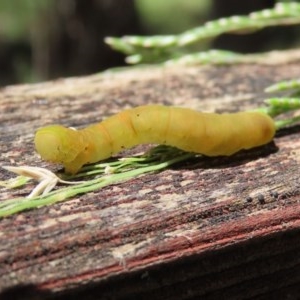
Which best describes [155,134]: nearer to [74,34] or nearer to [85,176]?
[85,176]

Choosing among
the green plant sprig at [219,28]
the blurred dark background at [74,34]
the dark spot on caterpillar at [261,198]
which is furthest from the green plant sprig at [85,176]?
the blurred dark background at [74,34]

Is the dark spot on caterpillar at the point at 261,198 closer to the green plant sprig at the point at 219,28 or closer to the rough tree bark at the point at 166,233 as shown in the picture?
the rough tree bark at the point at 166,233

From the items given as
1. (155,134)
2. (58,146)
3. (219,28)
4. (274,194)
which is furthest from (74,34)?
(274,194)

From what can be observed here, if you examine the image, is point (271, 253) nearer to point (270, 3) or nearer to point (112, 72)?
point (112, 72)

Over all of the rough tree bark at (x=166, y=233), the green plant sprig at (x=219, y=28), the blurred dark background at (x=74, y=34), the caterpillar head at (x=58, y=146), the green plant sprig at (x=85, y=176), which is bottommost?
the rough tree bark at (x=166, y=233)

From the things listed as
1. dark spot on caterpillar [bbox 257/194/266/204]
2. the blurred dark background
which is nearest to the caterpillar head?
dark spot on caterpillar [bbox 257/194/266/204]

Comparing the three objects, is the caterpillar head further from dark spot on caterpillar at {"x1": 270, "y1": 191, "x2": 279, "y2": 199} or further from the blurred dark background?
the blurred dark background
